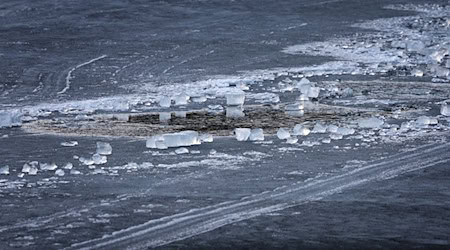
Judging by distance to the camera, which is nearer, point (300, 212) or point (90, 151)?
point (300, 212)

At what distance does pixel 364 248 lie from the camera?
245 inches

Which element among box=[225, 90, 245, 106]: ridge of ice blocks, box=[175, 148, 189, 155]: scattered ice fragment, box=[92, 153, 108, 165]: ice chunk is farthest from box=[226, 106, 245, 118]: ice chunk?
box=[92, 153, 108, 165]: ice chunk

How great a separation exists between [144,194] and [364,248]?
2.06 m

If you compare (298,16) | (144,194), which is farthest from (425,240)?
(298,16)

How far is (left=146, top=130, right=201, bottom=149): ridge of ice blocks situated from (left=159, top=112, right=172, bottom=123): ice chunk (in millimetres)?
1379

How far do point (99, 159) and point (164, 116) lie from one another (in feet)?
7.82

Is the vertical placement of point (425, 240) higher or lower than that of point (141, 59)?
higher

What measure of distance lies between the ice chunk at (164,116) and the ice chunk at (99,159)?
2057 mm

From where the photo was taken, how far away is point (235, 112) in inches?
454

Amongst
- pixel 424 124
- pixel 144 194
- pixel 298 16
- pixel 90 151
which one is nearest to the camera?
pixel 144 194

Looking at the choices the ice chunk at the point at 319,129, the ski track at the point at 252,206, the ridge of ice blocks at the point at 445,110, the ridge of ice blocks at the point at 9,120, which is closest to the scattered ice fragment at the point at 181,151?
the ice chunk at the point at 319,129

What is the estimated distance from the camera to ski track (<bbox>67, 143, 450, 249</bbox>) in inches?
255

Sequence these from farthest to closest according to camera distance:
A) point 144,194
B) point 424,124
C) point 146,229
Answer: point 424,124 < point 144,194 < point 146,229

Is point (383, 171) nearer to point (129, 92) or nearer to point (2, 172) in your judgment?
point (2, 172)
